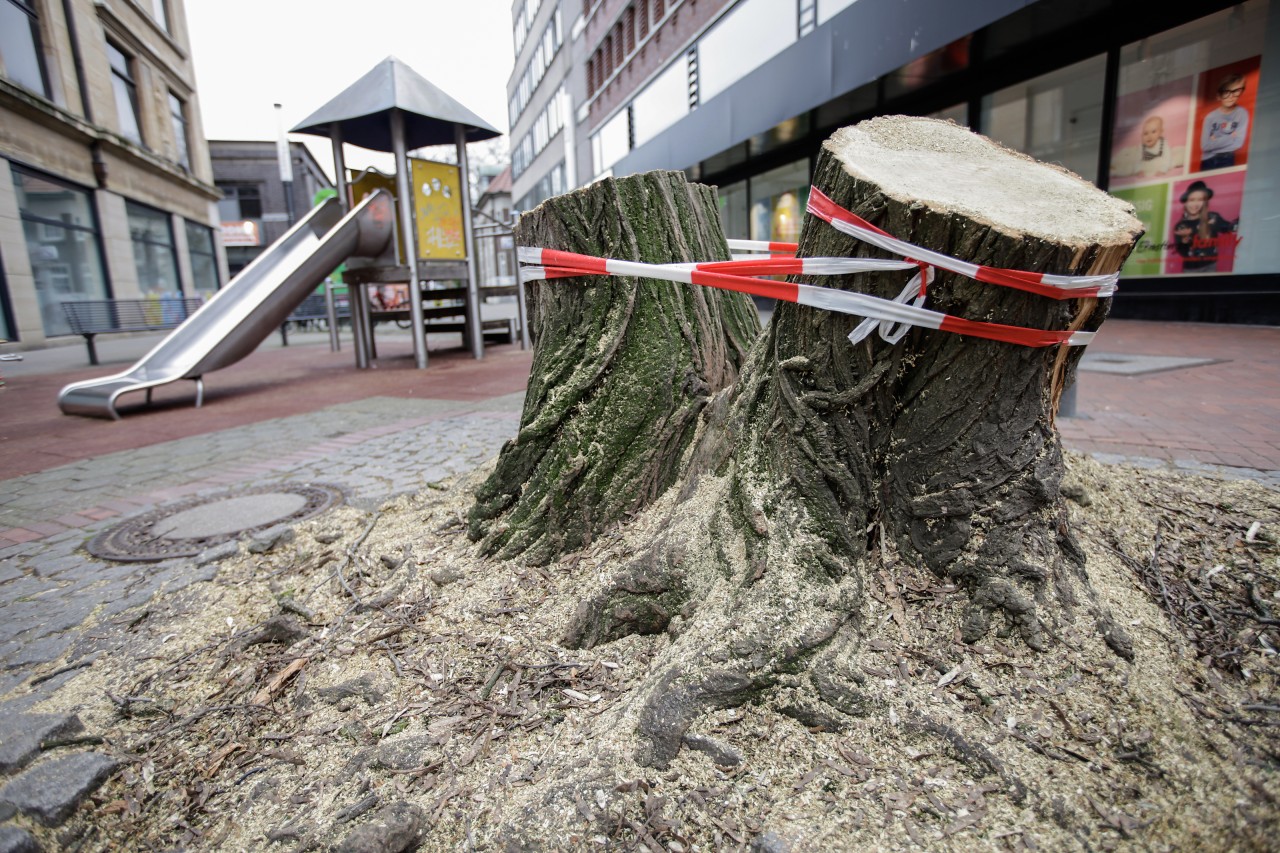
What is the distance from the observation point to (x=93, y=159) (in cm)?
1623

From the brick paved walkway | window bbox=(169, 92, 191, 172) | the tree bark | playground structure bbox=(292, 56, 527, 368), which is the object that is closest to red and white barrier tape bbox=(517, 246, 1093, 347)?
the tree bark

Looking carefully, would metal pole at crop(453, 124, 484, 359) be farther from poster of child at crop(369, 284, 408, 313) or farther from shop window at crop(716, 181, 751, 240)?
shop window at crop(716, 181, 751, 240)

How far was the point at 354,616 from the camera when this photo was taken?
7.88 ft

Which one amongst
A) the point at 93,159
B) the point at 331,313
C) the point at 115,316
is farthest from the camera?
the point at 93,159

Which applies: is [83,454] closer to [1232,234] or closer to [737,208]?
[1232,234]

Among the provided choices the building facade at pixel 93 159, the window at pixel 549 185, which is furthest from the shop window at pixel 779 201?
the window at pixel 549 185

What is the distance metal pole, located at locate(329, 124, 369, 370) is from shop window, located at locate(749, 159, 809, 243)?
8.93 m

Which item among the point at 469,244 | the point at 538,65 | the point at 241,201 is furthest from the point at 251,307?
the point at 241,201

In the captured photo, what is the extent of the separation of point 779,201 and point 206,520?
14.9m

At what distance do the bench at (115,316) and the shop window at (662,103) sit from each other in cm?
1242

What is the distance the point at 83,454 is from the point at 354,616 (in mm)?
4730

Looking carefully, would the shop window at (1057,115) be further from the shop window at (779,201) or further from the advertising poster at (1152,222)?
the shop window at (779,201)

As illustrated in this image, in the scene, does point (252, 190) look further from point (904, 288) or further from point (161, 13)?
point (904, 288)

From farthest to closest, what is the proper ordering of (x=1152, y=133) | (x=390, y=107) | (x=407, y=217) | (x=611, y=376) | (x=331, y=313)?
(x=331, y=313)
(x=407, y=217)
(x=390, y=107)
(x=1152, y=133)
(x=611, y=376)
